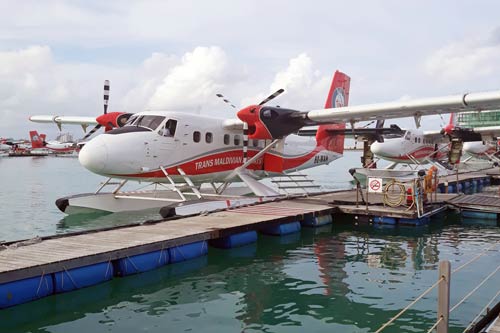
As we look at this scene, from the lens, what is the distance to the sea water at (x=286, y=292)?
258 inches

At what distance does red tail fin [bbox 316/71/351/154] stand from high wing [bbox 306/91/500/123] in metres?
5.54

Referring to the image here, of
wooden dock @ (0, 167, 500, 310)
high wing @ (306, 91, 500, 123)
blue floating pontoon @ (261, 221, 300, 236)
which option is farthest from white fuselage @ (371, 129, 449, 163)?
blue floating pontoon @ (261, 221, 300, 236)

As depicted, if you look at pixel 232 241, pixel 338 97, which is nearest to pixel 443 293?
pixel 232 241

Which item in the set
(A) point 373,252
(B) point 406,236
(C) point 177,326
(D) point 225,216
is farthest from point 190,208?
(C) point 177,326

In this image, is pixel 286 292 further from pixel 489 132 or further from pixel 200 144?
pixel 489 132

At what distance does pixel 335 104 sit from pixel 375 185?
7660 millimetres

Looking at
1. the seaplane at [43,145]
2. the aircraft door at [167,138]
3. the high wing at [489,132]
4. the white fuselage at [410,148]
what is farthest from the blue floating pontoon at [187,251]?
the seaplane at [43,145]

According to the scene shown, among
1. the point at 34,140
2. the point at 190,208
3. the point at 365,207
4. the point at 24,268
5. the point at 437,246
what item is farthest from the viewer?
the point at 34,140

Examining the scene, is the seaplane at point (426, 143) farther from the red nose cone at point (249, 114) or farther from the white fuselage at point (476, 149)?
the red nose cone at point (249, 114)

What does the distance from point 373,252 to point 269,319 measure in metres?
5.41

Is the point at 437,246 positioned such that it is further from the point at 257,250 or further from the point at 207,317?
the point at 207,317

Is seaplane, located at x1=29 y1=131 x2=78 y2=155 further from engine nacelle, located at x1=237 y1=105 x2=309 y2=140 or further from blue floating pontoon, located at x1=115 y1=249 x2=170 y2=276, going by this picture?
blue floating pontoon, located at x1=115 y1=249 x2=170 y2=276

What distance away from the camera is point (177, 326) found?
21.0 ft

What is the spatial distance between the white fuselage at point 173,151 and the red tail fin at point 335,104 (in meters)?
3.42
